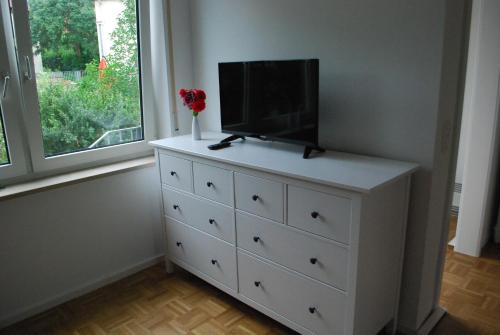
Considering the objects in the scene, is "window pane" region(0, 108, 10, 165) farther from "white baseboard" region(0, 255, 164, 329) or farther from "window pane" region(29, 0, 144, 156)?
"white baseboard" region(0, 255, 164, 329)

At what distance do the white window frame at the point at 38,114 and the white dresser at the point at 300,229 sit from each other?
519 mm

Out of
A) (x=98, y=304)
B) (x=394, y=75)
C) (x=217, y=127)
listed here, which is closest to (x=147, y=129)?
(x=217, y=127)

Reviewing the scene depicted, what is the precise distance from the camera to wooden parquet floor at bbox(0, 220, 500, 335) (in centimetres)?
220

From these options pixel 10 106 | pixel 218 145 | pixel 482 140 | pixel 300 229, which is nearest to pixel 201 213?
pixel 218 145

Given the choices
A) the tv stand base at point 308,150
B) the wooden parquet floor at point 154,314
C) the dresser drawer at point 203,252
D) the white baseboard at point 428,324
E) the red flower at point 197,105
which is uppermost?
the red flower at point 197,105

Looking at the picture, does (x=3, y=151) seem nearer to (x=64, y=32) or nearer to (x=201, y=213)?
(x=64, y=32)

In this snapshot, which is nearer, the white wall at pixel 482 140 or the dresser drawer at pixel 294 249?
the dresser drawer at pixel 294 249

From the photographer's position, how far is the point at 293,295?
6.40 ft

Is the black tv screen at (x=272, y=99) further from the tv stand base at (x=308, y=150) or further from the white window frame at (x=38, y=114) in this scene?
the white window frame at (x=38, y=114)

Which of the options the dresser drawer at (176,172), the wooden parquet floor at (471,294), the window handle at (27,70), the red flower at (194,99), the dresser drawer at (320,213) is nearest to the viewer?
the dresser drawer at (320,213)

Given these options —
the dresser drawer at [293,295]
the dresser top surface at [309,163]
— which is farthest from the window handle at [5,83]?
the dresser drawer at [293,295]

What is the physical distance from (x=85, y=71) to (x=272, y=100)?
1.26 metres

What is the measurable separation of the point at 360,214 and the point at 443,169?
64 cm

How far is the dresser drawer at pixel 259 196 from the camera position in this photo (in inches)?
75.1
